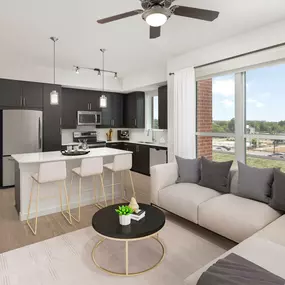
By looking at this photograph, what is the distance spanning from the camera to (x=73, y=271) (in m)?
2.14

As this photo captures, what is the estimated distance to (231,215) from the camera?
2.42 metres

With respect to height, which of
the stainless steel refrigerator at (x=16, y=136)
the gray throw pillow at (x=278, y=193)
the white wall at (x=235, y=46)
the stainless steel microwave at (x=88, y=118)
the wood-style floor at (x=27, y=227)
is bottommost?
the wood-style floor at (x=27, y=227)

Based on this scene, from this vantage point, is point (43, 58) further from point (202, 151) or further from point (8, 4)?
point (202, 151)

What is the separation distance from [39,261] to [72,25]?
294cm

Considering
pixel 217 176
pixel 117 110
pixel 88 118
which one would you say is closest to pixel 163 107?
pixel 117 110

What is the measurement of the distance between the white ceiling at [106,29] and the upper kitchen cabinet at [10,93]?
554mm

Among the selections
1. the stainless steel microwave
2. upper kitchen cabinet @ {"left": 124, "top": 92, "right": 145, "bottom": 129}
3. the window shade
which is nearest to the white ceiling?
the window shade

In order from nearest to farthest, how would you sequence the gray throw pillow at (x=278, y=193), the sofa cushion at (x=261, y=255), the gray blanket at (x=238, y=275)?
the gray blanket at (x=238, y=275), the sofa cushion at (x=261, y=255), the gray throw pillow at (x=278, y=193)

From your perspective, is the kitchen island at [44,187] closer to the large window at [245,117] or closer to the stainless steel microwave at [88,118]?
the large window at [245,117]

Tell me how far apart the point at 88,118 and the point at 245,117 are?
4.10 metres

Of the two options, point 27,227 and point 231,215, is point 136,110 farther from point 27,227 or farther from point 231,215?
point 231,215

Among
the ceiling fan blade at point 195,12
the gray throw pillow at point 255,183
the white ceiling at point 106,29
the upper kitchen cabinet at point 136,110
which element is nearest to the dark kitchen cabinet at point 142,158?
Result: the upper kitchen cabinet at point 136,110

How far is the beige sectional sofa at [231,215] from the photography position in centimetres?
167

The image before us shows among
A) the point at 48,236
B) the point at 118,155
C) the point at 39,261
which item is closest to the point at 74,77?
the point at 118,155
